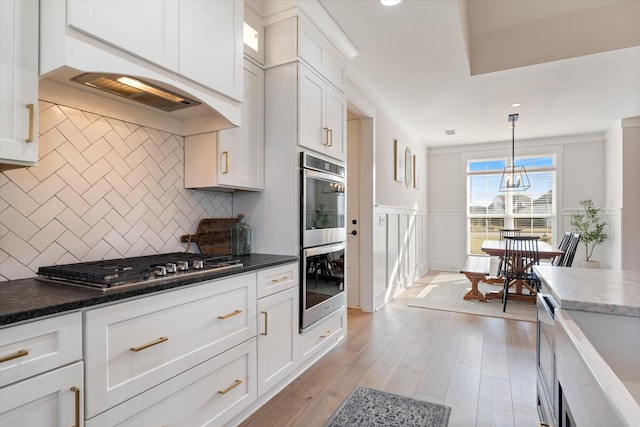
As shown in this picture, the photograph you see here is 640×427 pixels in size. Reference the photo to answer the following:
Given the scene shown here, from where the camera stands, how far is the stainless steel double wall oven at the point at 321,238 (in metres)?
2.39

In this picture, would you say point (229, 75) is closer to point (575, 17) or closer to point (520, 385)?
point (520, 385)

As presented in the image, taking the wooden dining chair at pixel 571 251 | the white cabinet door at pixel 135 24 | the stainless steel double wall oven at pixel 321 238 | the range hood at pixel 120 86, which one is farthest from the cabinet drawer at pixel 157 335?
the wooden dining chair at pixel 571 251

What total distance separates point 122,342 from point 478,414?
74.2 inches

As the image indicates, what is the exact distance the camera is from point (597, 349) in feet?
3.68

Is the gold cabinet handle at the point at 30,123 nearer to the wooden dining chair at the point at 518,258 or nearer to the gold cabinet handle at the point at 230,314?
the gold cabinet handle at the point at 230,314

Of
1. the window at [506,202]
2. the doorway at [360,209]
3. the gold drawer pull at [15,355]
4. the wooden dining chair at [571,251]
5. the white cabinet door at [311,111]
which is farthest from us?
the window at [506,202]

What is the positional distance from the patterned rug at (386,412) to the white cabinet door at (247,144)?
149cm

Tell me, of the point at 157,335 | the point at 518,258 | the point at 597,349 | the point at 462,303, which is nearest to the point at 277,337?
the point at 157,335

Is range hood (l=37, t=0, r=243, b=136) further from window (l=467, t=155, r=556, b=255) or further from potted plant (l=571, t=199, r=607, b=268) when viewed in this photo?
potted plant (l=571, t=199, r=607, b=268)

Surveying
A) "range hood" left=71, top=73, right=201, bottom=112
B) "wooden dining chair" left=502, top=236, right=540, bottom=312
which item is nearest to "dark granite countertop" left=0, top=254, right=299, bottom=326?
"range hood" left=71, top=73, right=201, bottom=112

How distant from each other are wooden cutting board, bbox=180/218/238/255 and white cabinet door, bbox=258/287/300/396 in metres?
0.56

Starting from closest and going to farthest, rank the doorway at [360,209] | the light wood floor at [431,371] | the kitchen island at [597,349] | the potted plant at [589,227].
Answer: the kitchen island at [597,349], the light wood floor at [431,371], the doorway at [360,209], the potted plant at [589,227]

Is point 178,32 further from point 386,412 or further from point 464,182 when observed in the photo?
point 464,182

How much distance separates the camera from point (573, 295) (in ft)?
4.04
